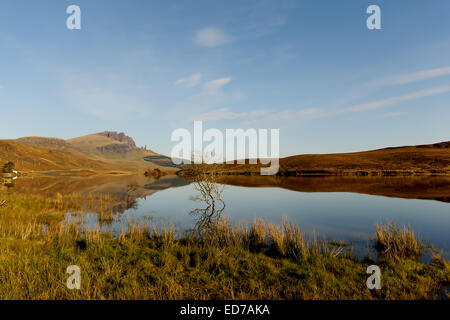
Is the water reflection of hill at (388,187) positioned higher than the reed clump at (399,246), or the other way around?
the reed clump at (399,246)

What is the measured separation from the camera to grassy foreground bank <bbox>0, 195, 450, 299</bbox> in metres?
5.92

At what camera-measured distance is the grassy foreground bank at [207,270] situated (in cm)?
592

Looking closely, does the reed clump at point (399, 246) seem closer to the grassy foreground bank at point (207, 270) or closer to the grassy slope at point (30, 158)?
the grassy foreground bank at point (207, 270)

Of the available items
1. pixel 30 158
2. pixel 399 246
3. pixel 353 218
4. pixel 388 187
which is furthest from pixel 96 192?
pixel 30 158

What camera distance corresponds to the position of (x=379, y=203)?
83.0ft

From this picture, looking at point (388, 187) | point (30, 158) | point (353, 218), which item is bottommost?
point (353, 218)

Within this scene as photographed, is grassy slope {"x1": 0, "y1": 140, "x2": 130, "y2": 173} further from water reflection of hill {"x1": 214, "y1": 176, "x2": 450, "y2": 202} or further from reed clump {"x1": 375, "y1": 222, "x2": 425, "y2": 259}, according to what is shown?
reed clump {"x1": 375, "y1": 222, "x2": 425, "y2": 259}

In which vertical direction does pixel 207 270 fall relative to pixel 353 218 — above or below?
above

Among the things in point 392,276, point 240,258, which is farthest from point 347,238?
point 240,258

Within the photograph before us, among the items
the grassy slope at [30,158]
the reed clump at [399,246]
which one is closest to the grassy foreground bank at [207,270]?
the reed clump at [399,246]

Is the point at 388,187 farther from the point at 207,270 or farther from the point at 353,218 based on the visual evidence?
the point at 207,270

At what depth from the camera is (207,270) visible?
298 inches

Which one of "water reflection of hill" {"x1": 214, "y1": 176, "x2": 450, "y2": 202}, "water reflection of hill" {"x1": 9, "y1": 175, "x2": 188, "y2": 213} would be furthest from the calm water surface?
"water reflection of hill" {"x1": 214, "y1": 176, "x2": 450, "y2": 202}

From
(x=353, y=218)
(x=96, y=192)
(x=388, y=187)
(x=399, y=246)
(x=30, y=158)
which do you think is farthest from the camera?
(x=30, y=158)
